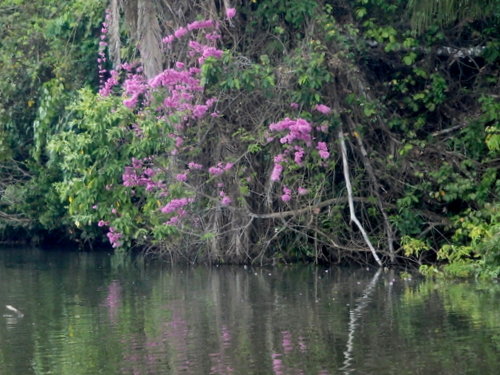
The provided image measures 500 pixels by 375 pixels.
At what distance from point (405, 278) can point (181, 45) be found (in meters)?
5.21

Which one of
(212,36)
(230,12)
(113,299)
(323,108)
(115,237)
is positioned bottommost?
(113,299)

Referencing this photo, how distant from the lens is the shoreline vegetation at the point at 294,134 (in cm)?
1644

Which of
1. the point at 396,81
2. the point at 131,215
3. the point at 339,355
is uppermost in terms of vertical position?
the point at 396,81

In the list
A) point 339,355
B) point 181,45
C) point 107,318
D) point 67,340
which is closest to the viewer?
point 339,355

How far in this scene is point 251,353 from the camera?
990cm

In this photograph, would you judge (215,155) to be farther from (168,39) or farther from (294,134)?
(168,39)

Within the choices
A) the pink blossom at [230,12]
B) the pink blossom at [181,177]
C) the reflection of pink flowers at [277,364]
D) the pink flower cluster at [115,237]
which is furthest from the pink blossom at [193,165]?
the reflection of pink flowers at [277,364]

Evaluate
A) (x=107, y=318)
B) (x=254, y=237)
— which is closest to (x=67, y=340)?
(x=107, y=318)

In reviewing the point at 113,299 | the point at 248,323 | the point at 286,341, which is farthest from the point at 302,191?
the point at 286,341

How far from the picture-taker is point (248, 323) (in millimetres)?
11750

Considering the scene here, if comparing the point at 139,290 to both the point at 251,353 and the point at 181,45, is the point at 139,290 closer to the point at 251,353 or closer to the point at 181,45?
the point at 181,45

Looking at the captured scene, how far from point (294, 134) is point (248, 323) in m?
5.21

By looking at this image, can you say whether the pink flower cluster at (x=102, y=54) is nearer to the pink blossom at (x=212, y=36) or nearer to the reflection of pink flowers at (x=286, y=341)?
the pink blossom at (x=212, y=36)

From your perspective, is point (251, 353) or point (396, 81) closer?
point (251, 353)
